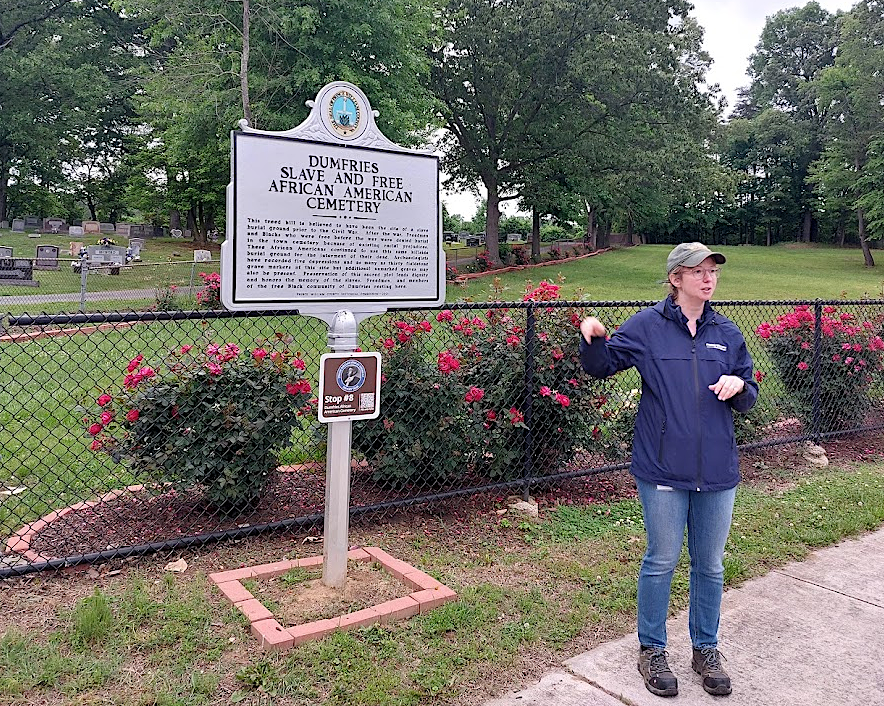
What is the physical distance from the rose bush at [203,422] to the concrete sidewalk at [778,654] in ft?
6.04

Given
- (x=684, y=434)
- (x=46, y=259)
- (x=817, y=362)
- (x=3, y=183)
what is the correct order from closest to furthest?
1. (x=684, y=434)
2. (x=817, y=362)
3. (x=46, y=259)
4. (x=3, y=183)

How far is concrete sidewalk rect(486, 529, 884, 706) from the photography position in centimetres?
281

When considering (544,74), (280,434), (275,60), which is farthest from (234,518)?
(544,74)

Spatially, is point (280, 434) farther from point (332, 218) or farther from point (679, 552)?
point (679, 552)

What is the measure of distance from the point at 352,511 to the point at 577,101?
26.1m

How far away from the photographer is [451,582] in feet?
12.1

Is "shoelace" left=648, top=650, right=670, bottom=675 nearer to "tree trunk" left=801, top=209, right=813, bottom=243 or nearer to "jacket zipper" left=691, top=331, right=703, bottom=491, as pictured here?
"jacket zipper" left=691, top=331, right=703, bottom=491

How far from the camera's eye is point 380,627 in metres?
3.16

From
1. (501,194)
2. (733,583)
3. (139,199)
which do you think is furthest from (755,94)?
(733,583)

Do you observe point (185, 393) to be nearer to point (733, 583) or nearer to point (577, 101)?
point (733, 583)

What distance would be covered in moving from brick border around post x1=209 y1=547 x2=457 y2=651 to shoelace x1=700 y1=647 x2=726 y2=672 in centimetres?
111

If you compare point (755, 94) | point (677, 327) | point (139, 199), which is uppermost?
point (755, 94)

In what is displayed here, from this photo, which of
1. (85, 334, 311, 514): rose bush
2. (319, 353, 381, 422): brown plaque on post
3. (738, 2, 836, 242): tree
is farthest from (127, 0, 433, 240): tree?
(738, 2, 836, 242): tree

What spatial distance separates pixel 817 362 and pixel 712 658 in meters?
4.56
